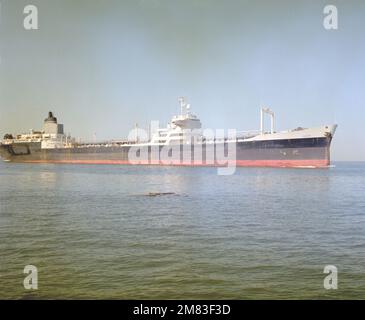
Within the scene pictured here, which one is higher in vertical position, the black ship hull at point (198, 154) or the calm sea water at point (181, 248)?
the black ship hull at point (198, 154)

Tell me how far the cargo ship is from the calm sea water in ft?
59.0

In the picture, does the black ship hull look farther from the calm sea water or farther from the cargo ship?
the calm sea water

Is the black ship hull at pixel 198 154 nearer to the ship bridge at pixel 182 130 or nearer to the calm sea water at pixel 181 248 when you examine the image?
the ship bridge at pixel 182 130

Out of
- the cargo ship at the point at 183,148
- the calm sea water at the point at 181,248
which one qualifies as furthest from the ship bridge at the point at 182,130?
the calm sea water at the point at 181,248

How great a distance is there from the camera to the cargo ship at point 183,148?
31.9 m

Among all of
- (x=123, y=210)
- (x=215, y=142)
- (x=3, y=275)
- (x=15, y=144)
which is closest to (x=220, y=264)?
(x=3, y=275)

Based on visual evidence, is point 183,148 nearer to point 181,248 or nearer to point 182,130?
point 182,130

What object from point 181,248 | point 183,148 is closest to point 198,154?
point 183,148

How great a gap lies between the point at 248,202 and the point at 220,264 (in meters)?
7.60

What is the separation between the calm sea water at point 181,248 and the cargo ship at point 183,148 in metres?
18.0

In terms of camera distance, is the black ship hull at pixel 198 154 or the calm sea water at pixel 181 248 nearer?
the calm sea water at pixel 181 248

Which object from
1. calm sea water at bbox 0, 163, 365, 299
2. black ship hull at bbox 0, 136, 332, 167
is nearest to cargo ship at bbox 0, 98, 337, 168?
black ship hull at bbox 0, 136, 332, 167

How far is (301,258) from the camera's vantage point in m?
7.31
